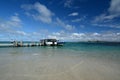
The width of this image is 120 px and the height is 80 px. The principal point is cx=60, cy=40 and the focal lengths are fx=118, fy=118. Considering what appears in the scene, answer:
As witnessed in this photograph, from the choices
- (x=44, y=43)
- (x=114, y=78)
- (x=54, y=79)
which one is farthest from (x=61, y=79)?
(x=44, y=43)

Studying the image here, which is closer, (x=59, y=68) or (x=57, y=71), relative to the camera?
(x=57, y=71)

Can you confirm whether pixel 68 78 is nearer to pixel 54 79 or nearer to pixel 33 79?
pixel 54 79

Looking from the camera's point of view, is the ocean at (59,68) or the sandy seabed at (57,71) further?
the ocean at (59,68)

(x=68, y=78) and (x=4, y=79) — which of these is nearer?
(x=4, y=79)

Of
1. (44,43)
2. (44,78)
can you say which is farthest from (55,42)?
(44,78)

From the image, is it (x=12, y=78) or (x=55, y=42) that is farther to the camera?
(x=55, y=42)

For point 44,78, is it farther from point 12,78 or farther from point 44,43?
point 44,43

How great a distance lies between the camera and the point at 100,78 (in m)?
7.62

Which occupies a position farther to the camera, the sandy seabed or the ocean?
the ocean

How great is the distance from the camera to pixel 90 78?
24.9ft

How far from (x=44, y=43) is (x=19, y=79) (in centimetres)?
4510

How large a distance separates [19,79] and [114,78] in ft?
20.0

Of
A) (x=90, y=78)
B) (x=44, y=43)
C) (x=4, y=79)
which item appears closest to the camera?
(x=4, y=79)

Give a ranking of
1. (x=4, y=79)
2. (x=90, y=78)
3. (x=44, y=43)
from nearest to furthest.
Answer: (x=4, y=79)
(x=90, y=78)
(x=44, y=43)
